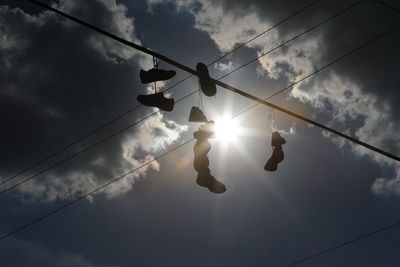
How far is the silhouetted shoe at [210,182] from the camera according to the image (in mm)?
6195

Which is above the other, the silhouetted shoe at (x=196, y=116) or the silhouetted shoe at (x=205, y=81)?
the silhouetted shoe at (x=196, y=116)

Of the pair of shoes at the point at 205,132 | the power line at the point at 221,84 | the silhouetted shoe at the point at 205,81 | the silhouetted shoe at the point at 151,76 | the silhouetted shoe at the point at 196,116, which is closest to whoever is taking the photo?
the power line at the point at 221,84

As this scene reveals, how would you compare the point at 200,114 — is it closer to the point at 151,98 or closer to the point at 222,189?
the point at 151,98

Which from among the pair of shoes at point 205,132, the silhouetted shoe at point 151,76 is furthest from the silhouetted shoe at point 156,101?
the pair of shoes at point 205,132

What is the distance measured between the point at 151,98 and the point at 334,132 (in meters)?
2.23

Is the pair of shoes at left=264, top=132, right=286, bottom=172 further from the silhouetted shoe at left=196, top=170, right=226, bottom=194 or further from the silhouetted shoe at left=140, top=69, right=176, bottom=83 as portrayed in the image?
the silhouetted shoe at left=140, top=69, right=176, bottom=83

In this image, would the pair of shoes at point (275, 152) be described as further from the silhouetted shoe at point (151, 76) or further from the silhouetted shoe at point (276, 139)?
the silhouetted shoe at point (151, 76)

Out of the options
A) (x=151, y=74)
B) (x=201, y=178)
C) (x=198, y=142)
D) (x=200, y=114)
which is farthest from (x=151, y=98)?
(x=201, y=178)

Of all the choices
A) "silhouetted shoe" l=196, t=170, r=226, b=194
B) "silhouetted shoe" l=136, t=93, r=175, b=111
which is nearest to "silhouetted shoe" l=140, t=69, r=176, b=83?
"silhouetted shoe" l=136, t=93, r=175, b=111

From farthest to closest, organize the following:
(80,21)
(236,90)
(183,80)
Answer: (183,80)
(236,90)
(80,21)

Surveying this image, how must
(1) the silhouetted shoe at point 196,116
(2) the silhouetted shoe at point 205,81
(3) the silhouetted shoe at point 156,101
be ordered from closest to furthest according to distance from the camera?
(2) the silhouetted shoe at point 205,81 → (3) the silhouetted shoe at point 156,101 → (1) the silhouetted shoe at point 196,116

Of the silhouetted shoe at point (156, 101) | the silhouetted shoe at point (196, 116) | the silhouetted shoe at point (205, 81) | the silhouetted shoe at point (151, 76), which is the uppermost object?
the silhouetted shoe at point (196, 116)

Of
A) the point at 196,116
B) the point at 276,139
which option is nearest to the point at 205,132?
the point at 196,116

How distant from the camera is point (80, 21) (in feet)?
11.2
